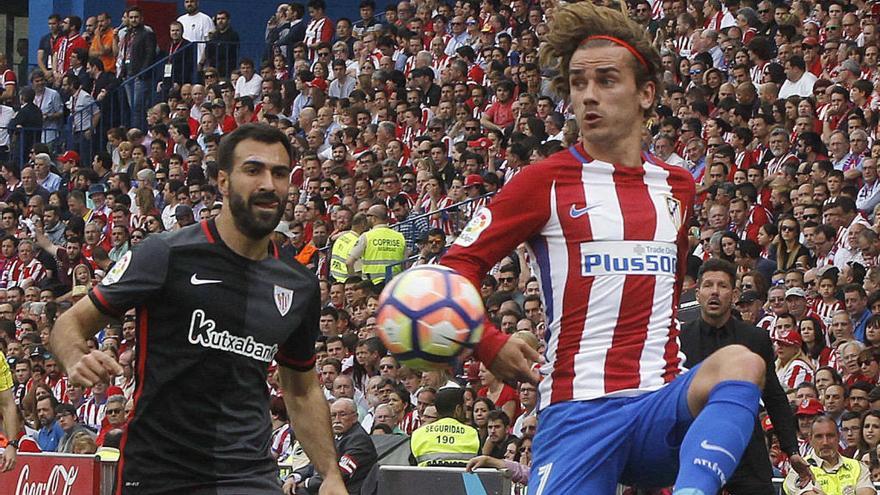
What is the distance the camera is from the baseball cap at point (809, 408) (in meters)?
11.6

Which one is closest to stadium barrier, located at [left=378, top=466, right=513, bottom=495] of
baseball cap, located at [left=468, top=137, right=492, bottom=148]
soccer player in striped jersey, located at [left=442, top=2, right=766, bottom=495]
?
soccer player in striped jersey, located at [left=442, top=2, right=766, bottom=495]

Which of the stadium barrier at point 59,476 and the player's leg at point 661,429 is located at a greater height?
the player's leg at point 661,429

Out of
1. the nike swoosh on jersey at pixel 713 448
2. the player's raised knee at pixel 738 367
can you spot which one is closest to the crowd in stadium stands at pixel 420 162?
the player's raised knee at pixel 738 367

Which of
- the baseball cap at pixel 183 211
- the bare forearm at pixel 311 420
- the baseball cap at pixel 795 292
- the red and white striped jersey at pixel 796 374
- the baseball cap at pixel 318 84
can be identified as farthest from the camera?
the baseball cap at pixel 318 84

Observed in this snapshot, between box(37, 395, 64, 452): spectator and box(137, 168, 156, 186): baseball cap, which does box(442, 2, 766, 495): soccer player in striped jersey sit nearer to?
box(37, 395, 64, 452): spectator

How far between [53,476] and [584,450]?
367 inches

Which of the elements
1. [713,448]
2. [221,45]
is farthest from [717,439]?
[221,45]

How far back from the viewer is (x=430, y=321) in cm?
531

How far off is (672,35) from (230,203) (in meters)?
14.0

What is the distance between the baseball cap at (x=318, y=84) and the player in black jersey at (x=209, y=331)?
58.1ft

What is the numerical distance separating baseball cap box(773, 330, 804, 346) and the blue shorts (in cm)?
752

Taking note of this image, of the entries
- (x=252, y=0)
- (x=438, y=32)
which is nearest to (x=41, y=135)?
(x=252, y=0)

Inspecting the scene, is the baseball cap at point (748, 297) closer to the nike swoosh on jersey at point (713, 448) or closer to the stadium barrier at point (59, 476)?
the stadium barrier at point (59, 476)

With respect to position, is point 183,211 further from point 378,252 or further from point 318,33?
point 318,33
